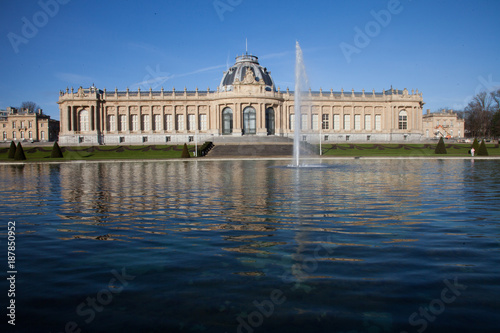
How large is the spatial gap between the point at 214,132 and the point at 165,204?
217ft

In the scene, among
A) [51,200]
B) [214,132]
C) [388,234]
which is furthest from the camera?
[214,132]

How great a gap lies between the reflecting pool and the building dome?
67.9m

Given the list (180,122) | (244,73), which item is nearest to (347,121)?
(244,73)

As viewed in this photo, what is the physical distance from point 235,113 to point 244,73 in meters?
8.51

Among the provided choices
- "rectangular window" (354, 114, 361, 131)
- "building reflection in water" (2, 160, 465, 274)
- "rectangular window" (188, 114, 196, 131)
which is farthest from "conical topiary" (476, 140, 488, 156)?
"rectangular window" (188, 114, 196, 131)

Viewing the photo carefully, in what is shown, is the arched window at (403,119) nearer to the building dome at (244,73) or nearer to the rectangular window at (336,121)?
the rectangular window at (336,121)

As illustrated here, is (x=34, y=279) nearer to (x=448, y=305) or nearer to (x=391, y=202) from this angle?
(x=448, y=305)

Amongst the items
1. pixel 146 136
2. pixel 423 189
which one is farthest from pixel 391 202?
pixel 146 136

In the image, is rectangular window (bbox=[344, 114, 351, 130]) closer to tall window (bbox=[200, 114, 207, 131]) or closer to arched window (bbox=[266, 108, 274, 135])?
arched window (bbox=[266, 108, 274, 135])

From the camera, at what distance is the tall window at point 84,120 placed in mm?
80250

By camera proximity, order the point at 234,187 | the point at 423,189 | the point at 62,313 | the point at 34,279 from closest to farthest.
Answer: the point at 62,313
the point at 34,279
the point at 423,189
the point at 234,187

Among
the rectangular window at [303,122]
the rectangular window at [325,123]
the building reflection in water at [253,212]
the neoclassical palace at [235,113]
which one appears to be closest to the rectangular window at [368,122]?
the neoclassical palace at [235,113]

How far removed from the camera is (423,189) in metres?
15.9

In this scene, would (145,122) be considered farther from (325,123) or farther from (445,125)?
(445,125)
